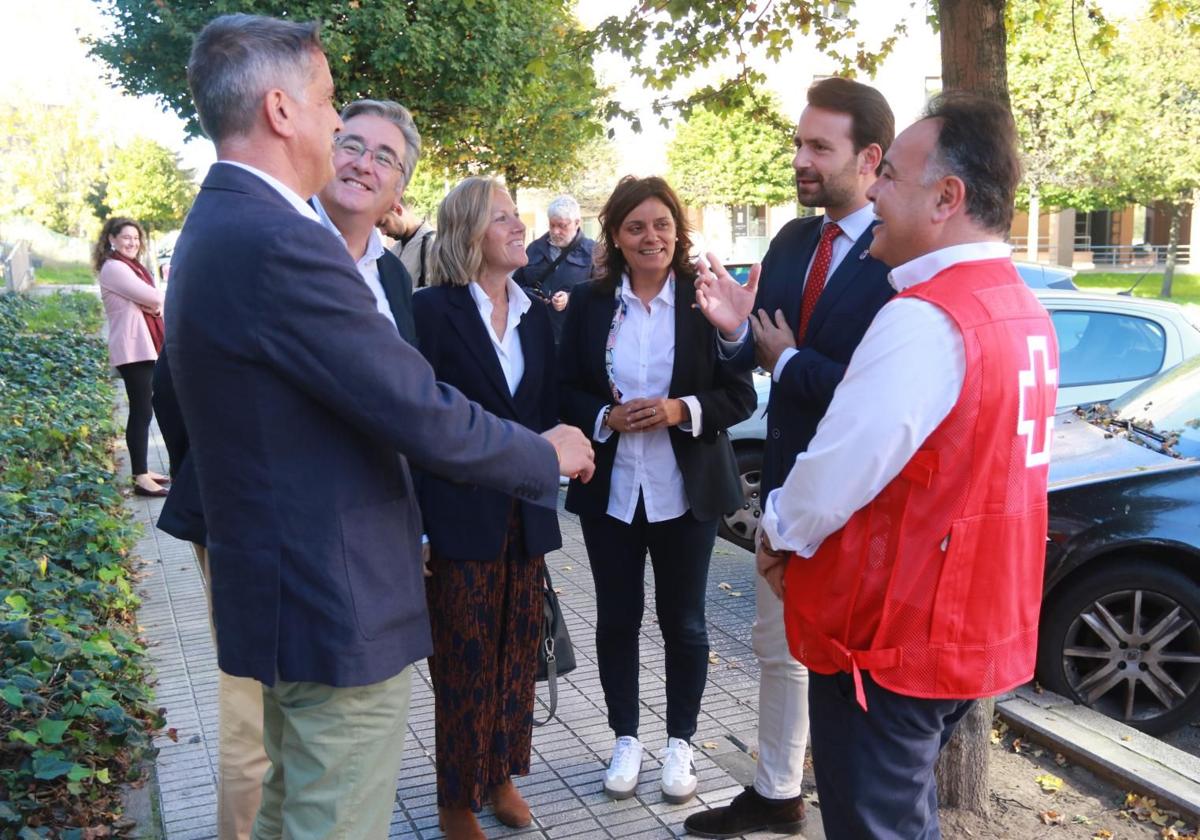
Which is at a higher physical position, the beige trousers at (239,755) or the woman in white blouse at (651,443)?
the woman in white blouse at (651,443)

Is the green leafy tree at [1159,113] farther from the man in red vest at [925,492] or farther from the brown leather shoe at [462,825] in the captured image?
the brown leather shoe at [462,825]

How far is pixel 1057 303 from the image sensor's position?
7051 millimetres

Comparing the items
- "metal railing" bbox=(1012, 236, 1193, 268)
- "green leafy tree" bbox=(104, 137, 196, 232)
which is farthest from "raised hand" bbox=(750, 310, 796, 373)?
"green leafy tree" bbox=(104, 137, 196, 232)

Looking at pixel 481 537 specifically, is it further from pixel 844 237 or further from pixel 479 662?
pixel 844 237

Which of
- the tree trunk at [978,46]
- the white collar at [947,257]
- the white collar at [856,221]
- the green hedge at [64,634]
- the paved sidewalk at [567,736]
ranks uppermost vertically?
the tree trunk at [978,46]

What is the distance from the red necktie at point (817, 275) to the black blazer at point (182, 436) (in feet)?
3.84

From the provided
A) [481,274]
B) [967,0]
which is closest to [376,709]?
[481,274]

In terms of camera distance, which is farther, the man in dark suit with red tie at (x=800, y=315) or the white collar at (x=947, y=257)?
the man in dark suit with red tie at (x=800, y=315)

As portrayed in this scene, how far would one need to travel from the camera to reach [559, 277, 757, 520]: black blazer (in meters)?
3.58

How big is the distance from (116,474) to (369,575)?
22.8ft

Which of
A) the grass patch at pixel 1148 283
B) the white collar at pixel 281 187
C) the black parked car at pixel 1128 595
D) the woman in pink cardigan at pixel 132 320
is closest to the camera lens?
the white collar at pixel 281 187

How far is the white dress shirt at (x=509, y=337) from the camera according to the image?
3396 mm

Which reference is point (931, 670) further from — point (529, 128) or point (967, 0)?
point (529, 128)

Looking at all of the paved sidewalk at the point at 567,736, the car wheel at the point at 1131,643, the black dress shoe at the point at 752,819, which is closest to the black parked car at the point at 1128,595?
the car wheel at the point at 1131,643
